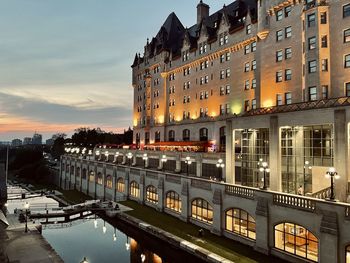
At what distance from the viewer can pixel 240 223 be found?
30.8 meters

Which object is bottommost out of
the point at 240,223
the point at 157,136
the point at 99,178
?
the point at 240,223

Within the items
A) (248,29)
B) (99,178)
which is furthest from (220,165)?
(99,178)

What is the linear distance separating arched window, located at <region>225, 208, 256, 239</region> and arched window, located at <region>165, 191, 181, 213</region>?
9.67 m

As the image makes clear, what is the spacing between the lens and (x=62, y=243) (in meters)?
36.8

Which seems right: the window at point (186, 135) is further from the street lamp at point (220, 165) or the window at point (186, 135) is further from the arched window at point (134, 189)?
the street lamp at point (220, 165)

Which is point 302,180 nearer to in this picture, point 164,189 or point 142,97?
point 164,189

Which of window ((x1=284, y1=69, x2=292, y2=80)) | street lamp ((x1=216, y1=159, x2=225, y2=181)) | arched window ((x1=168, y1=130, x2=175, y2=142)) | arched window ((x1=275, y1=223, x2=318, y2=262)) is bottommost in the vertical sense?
arched window ((x1=275, y1=223, x2=318, y2=262))

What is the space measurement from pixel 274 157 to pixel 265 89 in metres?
18.0

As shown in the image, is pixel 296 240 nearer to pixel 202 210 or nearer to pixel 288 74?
pixel 202 210

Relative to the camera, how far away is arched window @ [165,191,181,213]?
1602 inches

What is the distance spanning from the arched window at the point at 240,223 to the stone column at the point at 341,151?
27.5 feet

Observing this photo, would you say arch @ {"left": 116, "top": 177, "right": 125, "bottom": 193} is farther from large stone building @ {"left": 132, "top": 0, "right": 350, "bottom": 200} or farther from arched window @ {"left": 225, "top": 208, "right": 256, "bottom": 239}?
arched window @ {"left": 225, "top": 208, "right": 256, "bottom": 239}

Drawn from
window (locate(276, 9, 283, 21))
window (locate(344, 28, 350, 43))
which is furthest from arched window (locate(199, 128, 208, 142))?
window (locate(344, 28, 350, 43))

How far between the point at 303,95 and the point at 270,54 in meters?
9.28
